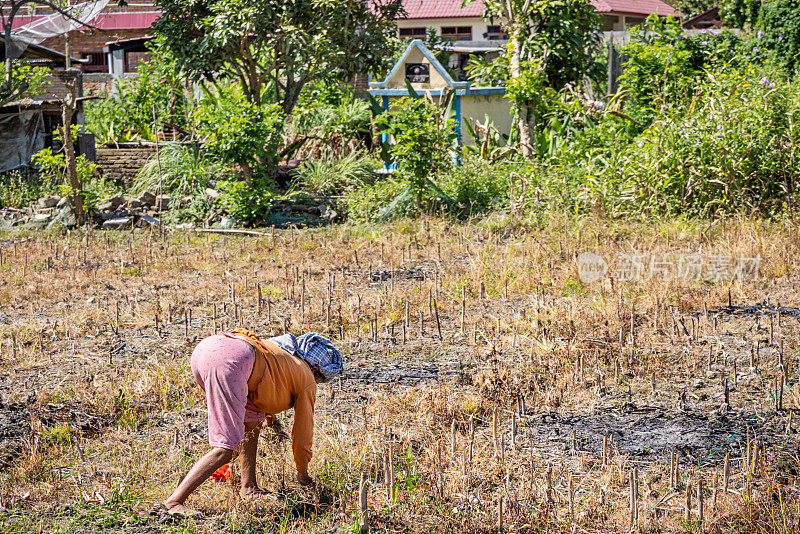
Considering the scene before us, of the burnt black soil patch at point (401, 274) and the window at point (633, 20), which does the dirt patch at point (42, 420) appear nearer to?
the burnt black soil patch at point (401, 274)

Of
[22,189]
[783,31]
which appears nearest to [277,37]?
[22,189]

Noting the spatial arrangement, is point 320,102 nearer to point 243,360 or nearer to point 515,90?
point 515,90

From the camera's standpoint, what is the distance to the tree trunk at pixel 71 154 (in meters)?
11.5

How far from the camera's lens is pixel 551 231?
1017 centimetres

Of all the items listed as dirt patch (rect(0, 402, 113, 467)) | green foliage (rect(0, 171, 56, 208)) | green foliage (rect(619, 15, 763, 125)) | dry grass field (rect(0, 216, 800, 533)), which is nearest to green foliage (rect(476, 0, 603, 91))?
green foliage (rect(619, 15, 763, 125))

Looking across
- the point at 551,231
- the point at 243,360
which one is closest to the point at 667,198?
the point at 551,231

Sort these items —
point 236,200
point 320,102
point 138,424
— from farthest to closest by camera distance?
point 320,102, point 236,200, point 138,424

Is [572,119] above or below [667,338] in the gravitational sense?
above

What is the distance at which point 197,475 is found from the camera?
11.6 ft

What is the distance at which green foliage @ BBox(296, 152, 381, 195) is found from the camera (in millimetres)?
13469

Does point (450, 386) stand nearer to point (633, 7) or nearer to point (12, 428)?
point (12, 428)

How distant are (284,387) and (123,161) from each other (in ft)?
41.8

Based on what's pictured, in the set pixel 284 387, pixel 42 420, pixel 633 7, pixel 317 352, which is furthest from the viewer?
pixel 633 7

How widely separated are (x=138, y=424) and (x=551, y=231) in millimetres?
6412
